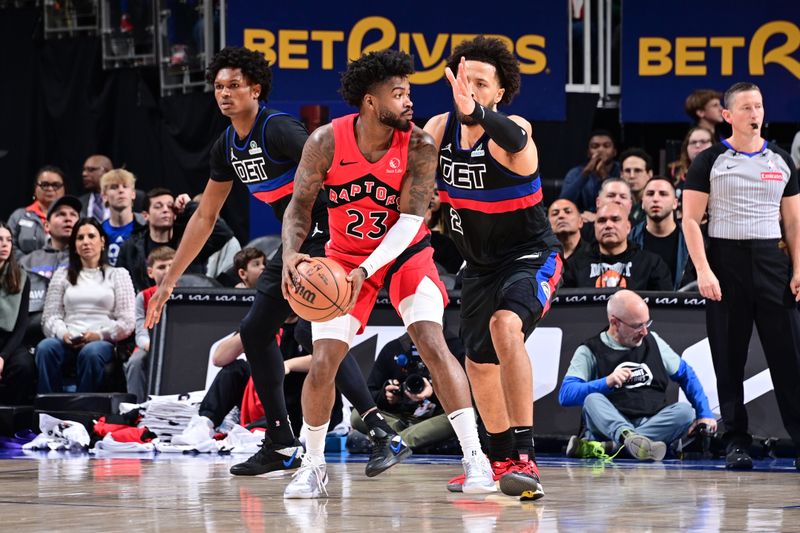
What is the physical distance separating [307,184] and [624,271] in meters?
4.29

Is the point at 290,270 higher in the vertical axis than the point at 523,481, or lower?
higher

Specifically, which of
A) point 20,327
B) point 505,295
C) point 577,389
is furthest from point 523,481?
point 20,327

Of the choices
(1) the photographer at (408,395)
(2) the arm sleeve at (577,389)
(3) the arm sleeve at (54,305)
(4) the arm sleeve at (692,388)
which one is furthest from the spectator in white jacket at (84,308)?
(4) the arm sleeve at (692,388)

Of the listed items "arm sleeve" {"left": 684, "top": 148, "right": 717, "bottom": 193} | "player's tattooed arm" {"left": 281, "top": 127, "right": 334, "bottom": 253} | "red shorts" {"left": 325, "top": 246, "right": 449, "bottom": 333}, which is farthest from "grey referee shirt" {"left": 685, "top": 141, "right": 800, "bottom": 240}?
"player's tattooed arm" {"left": 281, "top": 127, "right": 334, "bottom": 253}

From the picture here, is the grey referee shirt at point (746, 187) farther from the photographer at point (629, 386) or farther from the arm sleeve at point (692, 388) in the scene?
the arm sleeve at point (692, 388)

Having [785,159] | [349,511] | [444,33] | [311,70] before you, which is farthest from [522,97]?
[349,511]

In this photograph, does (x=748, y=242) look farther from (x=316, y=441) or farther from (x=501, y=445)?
(x=316, y=441)

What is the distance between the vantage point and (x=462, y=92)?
5344 millimetres

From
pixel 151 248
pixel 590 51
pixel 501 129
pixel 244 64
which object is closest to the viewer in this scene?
pixel 501 129

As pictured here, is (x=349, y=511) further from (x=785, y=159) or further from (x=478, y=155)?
(x=785, y=159)

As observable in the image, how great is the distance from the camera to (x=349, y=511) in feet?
16.3

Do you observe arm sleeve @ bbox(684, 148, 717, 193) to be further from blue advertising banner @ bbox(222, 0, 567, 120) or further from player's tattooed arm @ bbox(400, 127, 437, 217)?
blue advertising banner @ bbox(222, 0, 567, 120)

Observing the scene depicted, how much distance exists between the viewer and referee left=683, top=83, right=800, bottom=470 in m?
7.18

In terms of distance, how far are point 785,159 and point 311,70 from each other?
19.2 feet
